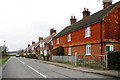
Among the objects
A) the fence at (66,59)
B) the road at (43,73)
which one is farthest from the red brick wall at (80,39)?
the road at (43,73)

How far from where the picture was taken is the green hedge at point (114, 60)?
11.2 metres

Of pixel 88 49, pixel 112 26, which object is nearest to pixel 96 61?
pixel 88 49

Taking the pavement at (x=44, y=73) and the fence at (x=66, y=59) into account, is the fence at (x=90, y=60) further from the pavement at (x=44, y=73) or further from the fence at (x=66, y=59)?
the pavement at (x=44, y=73)

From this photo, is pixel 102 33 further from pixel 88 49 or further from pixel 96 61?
pixel 96 61

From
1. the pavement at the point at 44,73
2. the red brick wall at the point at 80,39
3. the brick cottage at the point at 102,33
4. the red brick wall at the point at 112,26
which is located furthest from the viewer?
the red brick wall at the point at 80,39

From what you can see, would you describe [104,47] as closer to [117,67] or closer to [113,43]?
[113,43]

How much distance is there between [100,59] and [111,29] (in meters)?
7.14

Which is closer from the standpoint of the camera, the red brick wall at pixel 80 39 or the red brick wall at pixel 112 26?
the red brick wall at pixel 112 26

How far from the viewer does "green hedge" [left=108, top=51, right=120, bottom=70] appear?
36.7 ft

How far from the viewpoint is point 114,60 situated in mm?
11445

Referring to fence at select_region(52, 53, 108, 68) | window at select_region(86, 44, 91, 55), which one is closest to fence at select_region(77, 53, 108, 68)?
fence at select_region(52, 53, 108, 68)

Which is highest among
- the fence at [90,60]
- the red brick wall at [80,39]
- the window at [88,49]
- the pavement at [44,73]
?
the red brick wall at [80,39]

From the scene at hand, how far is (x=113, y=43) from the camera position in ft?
59.2

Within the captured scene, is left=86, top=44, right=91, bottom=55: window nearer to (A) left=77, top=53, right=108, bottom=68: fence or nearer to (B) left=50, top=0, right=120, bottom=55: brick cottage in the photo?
(B) left=50, top=0, right=120, bottom=55: brick cottage
